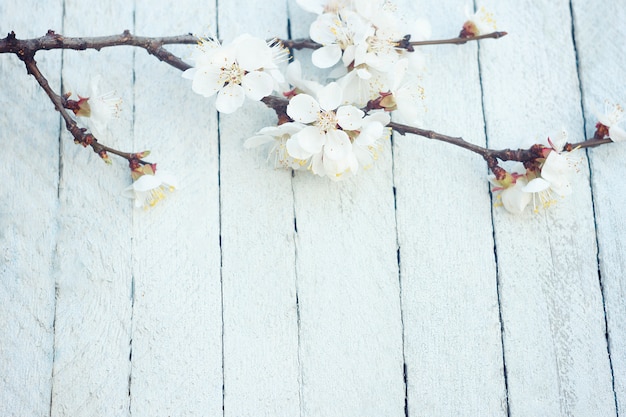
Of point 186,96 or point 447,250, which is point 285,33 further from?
point 447,250

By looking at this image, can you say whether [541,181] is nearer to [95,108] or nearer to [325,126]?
[325,126]

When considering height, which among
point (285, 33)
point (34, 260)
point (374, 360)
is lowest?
point (374, 360)

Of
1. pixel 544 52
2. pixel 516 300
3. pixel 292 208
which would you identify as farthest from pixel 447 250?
pixel 544 52

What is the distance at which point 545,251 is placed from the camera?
3.73 ft

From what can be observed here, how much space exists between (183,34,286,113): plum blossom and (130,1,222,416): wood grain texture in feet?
0.44

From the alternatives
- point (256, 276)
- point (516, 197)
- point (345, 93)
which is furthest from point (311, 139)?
point (516, 197)

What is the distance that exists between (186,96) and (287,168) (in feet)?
0.71

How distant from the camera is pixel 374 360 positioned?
109 centimetres

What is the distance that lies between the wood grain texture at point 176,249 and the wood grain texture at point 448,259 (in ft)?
1.03

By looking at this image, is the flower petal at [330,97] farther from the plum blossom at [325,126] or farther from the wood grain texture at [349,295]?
the wood grain texture at [349,295]

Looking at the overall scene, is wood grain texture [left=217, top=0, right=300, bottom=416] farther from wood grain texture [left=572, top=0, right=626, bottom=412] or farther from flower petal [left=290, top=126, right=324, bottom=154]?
wood grain texture [left=572, top=0, right=626, bottom=412]

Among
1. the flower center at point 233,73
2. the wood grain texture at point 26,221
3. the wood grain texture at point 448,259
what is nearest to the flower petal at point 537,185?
the wood grain texture at point 448,259

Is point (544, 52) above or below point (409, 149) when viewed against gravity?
above

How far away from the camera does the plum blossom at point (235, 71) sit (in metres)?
1.00
